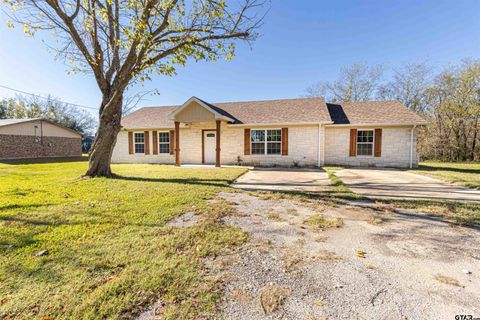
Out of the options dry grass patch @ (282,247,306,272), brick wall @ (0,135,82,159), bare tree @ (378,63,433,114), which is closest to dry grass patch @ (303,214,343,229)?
dry grass patch @ (282,247,306,272)

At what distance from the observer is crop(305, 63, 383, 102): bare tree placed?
81.4 ft

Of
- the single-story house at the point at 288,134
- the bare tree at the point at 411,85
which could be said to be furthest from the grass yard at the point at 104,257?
the bare tree at the point at 411,85

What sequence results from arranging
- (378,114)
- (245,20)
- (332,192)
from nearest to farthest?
(332,192) < (245,20) < (378,114)

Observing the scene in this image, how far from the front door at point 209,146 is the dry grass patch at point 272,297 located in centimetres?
1263

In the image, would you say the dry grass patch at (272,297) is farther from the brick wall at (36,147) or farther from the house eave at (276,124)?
the brick wall at (36,147)

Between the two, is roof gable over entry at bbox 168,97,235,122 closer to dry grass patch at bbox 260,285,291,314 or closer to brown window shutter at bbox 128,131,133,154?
brown window shutter at bbox 128,131,133,154

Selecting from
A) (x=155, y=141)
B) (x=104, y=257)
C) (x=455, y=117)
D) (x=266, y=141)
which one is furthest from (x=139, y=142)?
(x=455, y=117)

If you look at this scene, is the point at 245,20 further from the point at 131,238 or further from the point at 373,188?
the point at 131,238

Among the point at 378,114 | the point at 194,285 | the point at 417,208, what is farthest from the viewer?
the point at 378,114

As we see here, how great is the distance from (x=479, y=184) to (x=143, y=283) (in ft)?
31.0

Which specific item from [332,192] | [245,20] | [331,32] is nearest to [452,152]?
[331,32]

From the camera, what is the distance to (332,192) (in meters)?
5.82

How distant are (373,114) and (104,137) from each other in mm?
14303

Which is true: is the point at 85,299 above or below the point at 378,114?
below
